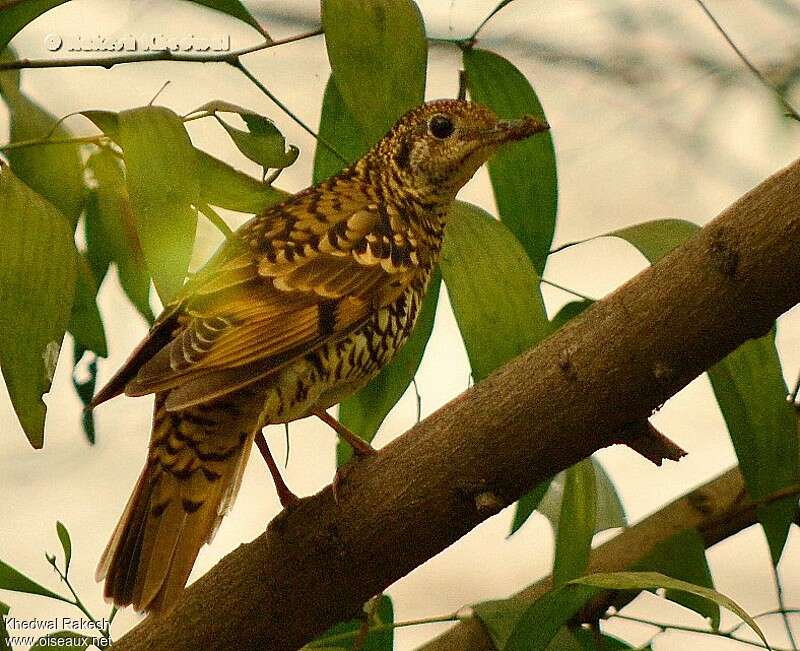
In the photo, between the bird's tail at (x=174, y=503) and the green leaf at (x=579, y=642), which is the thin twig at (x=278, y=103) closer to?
the bird's tail at (x=174, y=503)

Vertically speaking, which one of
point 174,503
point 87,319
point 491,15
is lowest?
point 174,503

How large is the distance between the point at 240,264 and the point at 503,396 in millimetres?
325

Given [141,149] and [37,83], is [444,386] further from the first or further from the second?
[141,149]

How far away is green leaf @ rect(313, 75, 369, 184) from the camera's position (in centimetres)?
122

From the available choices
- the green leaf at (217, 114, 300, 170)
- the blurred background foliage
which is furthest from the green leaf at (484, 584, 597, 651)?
the green leaf at (217, 114, 300, 170)

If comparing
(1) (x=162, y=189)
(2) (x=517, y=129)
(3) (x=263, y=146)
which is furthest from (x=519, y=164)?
(1) (x=162, y=189)

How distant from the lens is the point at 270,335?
99cm

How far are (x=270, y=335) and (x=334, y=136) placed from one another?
13.7 inches

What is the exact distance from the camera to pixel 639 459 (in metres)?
2.49

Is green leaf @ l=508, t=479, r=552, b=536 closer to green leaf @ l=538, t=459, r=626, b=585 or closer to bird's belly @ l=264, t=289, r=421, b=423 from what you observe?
green leaf @ l=538, t=459, r=626, b=585

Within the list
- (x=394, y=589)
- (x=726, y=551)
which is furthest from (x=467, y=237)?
(x=726, y=551)

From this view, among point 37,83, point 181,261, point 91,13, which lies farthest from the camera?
point 37,83

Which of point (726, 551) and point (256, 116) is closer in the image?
point (256, 116)

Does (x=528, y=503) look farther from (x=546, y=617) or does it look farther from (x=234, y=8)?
(x=234, y=8)
